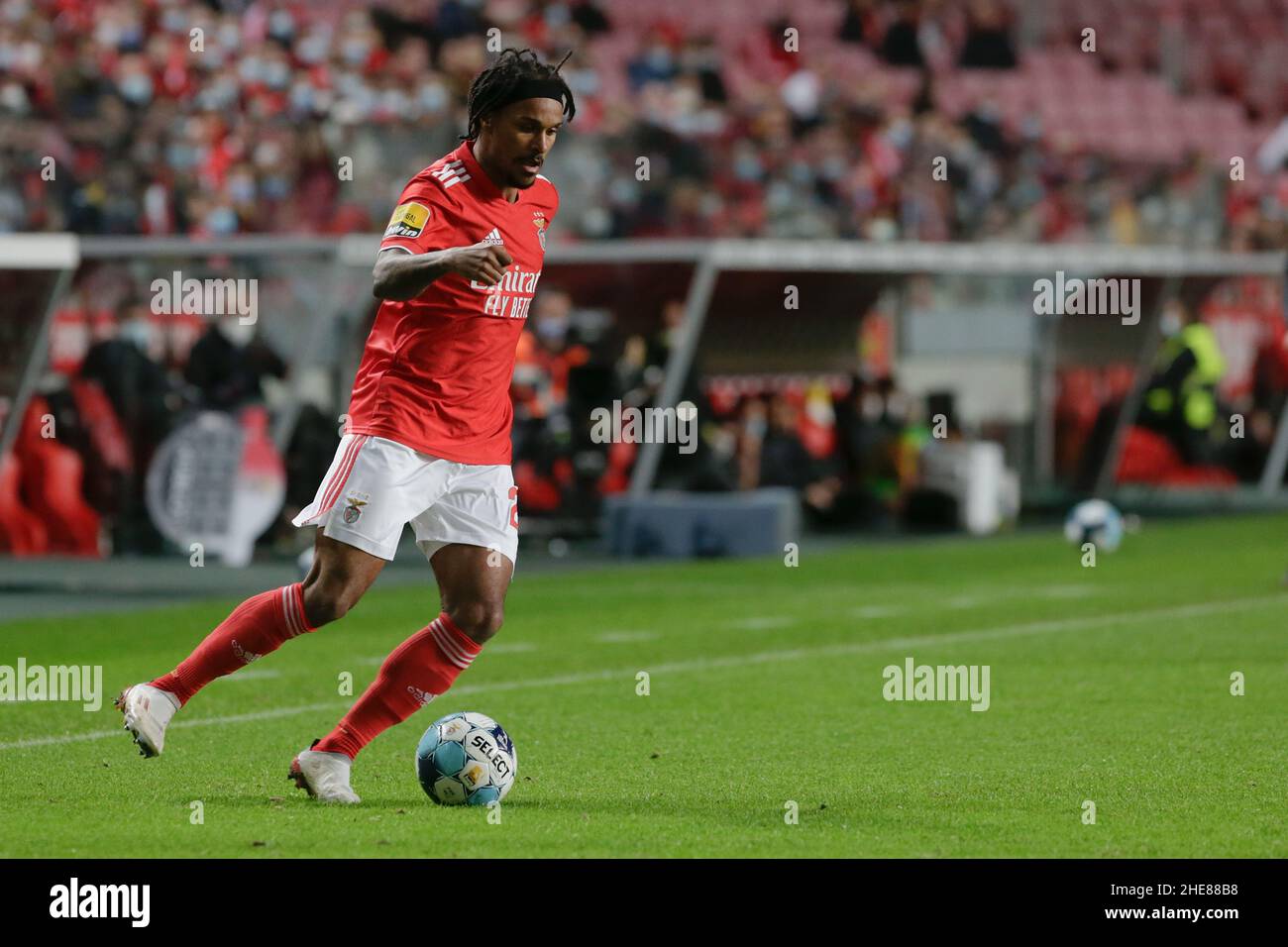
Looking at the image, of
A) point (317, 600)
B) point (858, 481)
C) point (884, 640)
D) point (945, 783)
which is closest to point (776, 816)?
point (945, 783)

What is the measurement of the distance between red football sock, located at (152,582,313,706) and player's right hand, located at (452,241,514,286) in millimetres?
1173

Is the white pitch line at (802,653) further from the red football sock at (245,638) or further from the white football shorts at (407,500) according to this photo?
the white football shorts at (407,500)

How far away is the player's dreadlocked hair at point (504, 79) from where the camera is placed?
271 inches

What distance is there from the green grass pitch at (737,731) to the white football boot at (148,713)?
0.69 feet

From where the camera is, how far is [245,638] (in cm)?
693

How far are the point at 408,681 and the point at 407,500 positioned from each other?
588 mm

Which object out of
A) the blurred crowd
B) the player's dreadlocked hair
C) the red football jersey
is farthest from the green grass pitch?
the blurred crowd

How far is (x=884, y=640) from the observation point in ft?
40.4

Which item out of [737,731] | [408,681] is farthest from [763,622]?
[408,681]

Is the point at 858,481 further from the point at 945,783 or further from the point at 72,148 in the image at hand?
the point at 945,783

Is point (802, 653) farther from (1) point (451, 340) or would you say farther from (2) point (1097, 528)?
(2) point (1097, 528)

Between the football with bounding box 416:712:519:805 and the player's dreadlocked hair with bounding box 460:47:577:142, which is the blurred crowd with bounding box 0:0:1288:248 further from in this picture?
the football with bounding box 416:712:519:805

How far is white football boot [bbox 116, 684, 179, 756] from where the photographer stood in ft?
22.3
